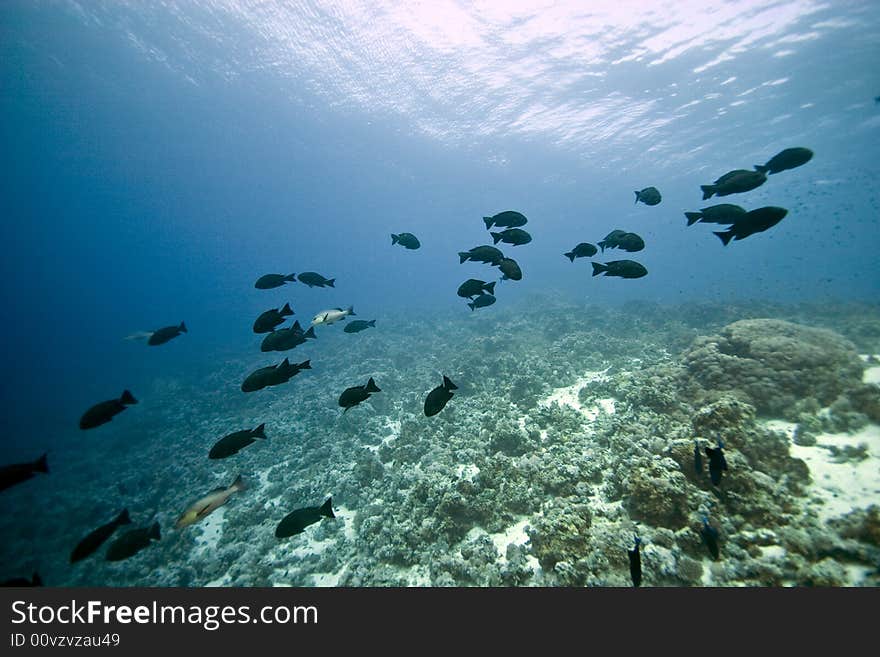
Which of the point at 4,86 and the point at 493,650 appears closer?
the point at 493,650

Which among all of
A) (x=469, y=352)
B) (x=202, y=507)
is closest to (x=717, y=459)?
(x=202, y=507)

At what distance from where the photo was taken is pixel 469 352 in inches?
660

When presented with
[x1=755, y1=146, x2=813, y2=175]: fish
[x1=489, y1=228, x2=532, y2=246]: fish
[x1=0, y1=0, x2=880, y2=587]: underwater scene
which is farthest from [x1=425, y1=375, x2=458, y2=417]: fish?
[x1=755, y1=146, x2=813, y2=175]: fish

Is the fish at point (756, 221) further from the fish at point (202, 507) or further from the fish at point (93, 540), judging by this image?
the fish at point (93, 540)

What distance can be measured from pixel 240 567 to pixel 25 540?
9.95m

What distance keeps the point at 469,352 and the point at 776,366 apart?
1122 centimetres

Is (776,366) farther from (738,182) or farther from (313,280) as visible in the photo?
→ (313,280)

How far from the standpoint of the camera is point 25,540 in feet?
34.2

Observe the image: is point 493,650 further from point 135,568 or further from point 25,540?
point 25,540

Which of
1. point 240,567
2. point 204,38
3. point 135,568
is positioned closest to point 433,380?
point 240,567

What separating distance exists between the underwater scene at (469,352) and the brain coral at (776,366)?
0.23 feet

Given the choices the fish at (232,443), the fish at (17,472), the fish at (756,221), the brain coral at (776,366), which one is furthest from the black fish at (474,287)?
the brain coral at (776,366)

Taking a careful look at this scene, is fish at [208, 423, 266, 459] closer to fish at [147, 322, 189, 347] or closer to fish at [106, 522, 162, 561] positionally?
fish at [106, 522, 162, 561]

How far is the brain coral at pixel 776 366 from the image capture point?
23.8 feet
